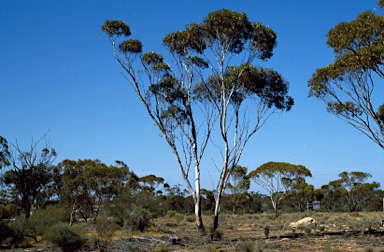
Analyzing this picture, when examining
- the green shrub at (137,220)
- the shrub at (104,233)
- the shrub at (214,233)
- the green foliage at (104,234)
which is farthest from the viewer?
the green shrub at (137,220)

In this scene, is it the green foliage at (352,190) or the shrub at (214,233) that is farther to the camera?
the green foliage at (352,190)

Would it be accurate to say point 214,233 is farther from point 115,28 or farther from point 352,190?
point 352,190

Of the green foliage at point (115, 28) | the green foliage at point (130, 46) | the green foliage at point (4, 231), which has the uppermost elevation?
the green foliage at point (115, 28)

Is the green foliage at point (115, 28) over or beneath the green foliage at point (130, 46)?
over

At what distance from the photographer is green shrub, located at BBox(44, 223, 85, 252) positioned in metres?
11.3

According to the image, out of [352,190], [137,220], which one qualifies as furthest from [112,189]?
[352,190]

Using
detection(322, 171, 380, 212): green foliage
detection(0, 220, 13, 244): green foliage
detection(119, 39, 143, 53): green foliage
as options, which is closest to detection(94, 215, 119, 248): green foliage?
detection(0, 220, 13, 244): green foliage

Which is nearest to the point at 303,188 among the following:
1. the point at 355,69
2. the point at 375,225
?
the point at 375,225

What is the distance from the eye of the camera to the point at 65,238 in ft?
37.6

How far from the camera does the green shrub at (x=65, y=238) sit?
11328mm

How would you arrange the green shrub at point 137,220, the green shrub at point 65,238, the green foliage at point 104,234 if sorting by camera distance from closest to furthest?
the green shrub at point 65,238 < the green foliage at point 104,234 < the green shrub at point 137,220

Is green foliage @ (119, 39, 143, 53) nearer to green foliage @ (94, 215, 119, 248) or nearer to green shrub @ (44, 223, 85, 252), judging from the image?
green foliage @ (94, 215, 119, 248)

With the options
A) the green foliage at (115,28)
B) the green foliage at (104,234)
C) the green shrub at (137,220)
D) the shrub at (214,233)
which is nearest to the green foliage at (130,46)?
the green foliage at (115,28)

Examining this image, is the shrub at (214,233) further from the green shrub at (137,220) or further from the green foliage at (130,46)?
the green foliage at (130,46)
